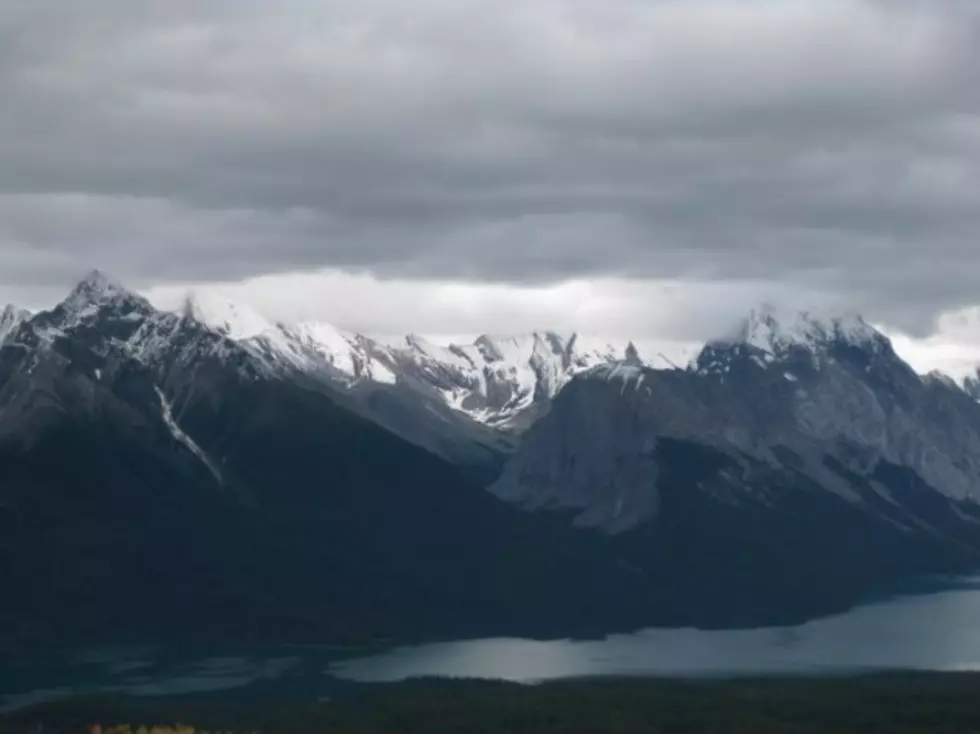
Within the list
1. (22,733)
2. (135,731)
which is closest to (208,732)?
(135,731)

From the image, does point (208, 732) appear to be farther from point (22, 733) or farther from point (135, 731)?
point (22, 733)
